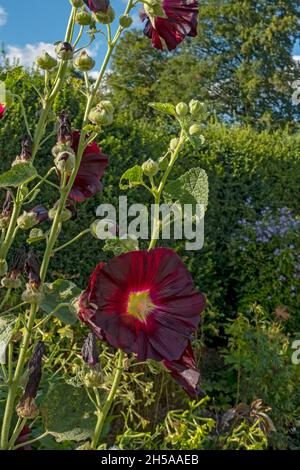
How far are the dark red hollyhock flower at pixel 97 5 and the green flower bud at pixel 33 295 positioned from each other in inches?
14.9

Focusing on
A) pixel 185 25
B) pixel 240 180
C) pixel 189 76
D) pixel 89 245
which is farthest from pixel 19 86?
pixel 189 76

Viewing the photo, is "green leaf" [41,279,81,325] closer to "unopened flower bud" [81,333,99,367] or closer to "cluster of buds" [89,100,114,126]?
"unopened flower bud" [81,333,99,367]

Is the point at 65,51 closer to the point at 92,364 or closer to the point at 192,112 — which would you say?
the point at 192,112

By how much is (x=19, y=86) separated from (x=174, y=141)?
9.24ft

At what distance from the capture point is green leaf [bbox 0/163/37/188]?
2.80 ft

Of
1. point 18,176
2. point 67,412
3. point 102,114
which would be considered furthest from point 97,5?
point 67,412

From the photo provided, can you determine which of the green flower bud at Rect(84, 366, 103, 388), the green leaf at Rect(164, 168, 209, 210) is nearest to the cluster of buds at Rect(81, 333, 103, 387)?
the green flower bud at Rect(84, 366, 103, 388)

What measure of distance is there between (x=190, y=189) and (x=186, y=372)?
250 mm

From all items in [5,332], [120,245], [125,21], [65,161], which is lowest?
[5,332]

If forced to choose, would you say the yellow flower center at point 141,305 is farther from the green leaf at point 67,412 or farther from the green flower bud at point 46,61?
the green flower bud at point 46,61

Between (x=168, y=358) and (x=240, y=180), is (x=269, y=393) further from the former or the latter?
(x=168, y=358)

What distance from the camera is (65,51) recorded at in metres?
0.90

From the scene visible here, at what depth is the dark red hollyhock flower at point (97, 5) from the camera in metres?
0.88

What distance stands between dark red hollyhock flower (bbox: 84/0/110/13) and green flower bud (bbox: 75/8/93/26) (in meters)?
0.03
